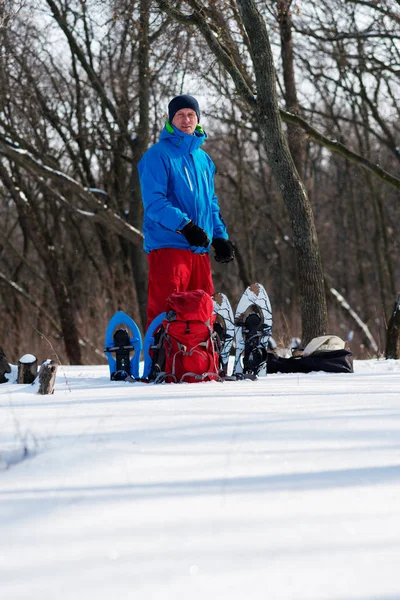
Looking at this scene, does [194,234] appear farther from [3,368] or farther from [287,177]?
[287,177]

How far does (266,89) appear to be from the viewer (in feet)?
23.7

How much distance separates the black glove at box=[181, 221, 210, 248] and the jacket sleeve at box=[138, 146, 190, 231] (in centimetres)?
5

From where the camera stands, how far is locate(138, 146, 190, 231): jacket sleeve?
5.13 metres

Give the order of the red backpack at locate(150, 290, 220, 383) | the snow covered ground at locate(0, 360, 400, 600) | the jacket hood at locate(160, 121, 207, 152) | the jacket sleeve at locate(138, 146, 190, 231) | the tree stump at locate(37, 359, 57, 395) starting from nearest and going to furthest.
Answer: the snow covered ground at locate(0, 360, 400, 600)
the tree stump at locate(37, 359, 57, 395)
the red backpack at locate(150, 290, 220, 383)
the jacket sleeve at locate(138, 146, 190, 231)
the jacket hood at locate(160, 121, 207, 152)

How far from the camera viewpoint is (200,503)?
2027 millimetres

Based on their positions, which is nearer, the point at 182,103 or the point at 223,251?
the point at 182,103

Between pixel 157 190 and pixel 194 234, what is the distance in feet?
1.39

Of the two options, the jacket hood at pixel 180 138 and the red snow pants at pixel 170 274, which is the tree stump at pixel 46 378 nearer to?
the red snow pants at pixel 170 274

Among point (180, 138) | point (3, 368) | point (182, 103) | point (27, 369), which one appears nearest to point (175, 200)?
point (180, 138)

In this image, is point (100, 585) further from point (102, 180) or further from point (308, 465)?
point (102, 180)

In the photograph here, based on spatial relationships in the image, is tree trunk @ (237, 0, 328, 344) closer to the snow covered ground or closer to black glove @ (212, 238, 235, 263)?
black glove @ (212, 238, 235, 263)

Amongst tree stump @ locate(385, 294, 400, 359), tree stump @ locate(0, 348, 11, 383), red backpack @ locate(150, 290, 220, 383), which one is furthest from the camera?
tree stump @ locate(385, 294, 400, 359)

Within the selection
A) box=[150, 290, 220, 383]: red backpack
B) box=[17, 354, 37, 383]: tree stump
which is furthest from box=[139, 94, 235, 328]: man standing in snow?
box=[17, 354, 37, 383]: tree stump

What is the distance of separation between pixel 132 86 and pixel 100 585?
47.0 feet
